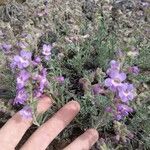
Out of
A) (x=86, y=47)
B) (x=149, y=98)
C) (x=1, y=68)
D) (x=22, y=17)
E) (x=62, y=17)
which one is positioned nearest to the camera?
(x=149, y=98)

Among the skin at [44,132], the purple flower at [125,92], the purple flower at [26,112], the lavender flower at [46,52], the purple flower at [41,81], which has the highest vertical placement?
the purple flower at [125,92]

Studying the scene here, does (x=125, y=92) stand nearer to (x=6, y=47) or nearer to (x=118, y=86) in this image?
(x=118, y=86)

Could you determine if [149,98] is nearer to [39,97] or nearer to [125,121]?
[125,121]

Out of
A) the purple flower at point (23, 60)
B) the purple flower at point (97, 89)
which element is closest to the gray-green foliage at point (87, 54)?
the purple flower at point (97, 89)

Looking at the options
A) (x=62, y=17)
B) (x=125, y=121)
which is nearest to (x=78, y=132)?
(x=125, y=121)

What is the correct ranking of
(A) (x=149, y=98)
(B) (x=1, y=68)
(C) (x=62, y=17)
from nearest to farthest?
(A) (x=149, y=98)
(B) (x=1, y=68)
(C) (x=62, y=17)

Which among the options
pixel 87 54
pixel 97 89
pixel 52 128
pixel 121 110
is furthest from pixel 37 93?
pixel 87 54

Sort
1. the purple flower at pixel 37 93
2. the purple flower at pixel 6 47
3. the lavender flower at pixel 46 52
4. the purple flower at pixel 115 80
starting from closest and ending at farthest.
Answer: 1. the purple flower at pixel 115 80
2. the purple flower at pixel 37 93
3. the lavender flower at pixel 46 52
4. the purple flower at pixel 6 47

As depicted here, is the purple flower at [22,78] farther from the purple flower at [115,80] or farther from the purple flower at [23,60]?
the purple flower at [115,80]
